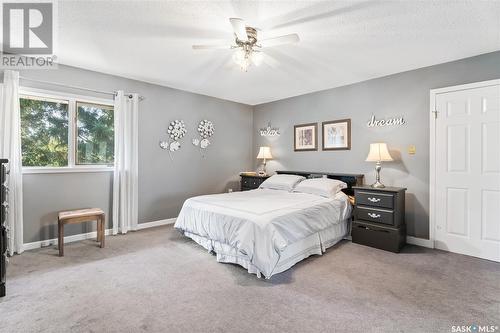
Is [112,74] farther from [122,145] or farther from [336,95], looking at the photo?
[336,95]

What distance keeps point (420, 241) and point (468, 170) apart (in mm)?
1147

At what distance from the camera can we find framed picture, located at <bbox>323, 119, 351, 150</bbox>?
4401 mm

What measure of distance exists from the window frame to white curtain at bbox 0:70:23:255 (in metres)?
0.17

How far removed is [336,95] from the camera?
454cm

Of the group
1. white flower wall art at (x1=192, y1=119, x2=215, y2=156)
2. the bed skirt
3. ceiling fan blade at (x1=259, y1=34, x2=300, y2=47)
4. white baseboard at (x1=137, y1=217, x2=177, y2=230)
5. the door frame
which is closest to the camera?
ceiling fan blade at (x1=259, y1=34, x2=300, y2=47)

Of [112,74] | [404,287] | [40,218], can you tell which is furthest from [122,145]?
[404,287]

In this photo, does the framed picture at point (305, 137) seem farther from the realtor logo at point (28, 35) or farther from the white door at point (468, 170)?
the realtor logo at point (28, 35)

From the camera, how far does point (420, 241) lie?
11.8 ft

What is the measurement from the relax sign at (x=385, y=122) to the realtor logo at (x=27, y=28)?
4270 mm

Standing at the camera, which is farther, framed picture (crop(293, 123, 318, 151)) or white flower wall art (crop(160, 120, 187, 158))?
framed picture (crop(293, 123, 318, 151))

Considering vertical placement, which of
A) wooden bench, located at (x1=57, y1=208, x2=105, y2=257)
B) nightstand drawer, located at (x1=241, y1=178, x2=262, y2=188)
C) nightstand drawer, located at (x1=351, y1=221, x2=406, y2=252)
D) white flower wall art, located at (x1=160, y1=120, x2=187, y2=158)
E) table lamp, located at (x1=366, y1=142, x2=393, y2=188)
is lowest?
nightstand drawer, located at (x1=351, y1=221, x2=406, y2=252)

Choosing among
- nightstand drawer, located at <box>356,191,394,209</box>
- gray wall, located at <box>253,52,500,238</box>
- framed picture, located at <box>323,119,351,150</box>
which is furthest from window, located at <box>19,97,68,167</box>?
nightstand drawer, located at <box>356,191,394,209</box>

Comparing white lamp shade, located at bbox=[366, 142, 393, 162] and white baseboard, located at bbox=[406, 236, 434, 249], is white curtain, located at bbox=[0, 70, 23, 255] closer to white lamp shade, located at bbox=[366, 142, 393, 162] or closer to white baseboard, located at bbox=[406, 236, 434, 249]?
white lamp shade, located at bbox=[366, 142, 393, 162]

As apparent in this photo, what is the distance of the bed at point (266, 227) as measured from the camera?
100 inches
